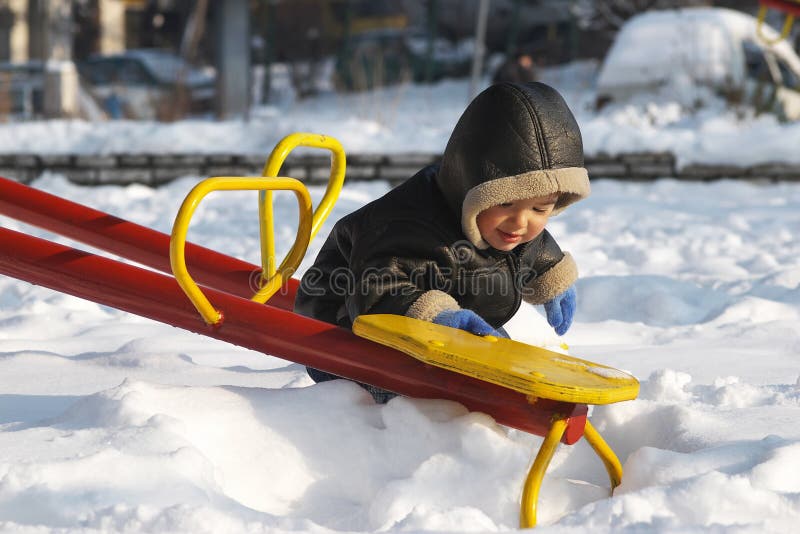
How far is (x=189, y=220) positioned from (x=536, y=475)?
2.45 feet

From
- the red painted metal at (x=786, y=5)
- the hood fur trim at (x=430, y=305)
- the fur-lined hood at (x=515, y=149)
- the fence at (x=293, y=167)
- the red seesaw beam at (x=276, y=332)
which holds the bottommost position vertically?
the fence at (x=293, y=167)

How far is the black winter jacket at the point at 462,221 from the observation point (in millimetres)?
1928

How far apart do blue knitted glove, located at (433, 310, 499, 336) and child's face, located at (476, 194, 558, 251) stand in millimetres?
187

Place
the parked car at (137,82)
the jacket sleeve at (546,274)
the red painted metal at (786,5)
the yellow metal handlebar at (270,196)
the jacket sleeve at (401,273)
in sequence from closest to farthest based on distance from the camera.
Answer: the jacket sleeve at (401,273), the yellow metal handlebar at (270,196), the jacket sleeve at (546,274), the red painted metal at (786,5), the parked car at (137,82)

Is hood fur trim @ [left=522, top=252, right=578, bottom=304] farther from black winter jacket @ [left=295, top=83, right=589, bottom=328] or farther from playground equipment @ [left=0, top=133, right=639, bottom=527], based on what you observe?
playground equipment @ [left=0, top=133, right=639, bottom=527]

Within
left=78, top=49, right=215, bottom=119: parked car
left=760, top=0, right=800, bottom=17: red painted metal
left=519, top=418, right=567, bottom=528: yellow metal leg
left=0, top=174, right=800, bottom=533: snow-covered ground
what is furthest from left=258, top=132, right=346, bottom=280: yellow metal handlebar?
left=78, top=49, right=215, bottom=119: parked car

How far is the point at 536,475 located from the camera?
1.67m

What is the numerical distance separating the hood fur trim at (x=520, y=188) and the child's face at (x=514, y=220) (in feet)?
0.14

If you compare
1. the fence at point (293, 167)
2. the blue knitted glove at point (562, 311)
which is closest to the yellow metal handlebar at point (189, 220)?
the blue knitted glove at point (562, 311)

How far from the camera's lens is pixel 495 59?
18000mm

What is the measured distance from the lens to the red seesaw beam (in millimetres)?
1849

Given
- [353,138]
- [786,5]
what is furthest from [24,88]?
[786,5]

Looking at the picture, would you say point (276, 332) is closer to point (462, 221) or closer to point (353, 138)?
point (462, 221)

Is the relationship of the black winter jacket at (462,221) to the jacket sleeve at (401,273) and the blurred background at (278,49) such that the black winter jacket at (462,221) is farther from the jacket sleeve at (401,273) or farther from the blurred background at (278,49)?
the blurred background at (278,49)
